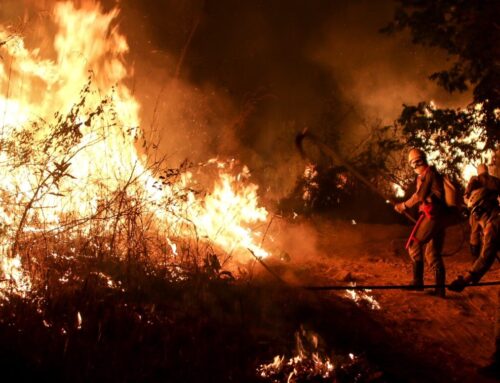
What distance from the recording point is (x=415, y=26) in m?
10.7

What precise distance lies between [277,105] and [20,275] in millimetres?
11143

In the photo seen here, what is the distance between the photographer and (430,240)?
6.66m

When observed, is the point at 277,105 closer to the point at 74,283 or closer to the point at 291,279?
the point at 291,279

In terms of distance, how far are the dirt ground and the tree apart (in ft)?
9.27

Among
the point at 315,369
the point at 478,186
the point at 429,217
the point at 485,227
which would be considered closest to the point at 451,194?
the point at 429,217

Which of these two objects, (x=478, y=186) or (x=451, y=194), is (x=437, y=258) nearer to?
(x=451, y=194)

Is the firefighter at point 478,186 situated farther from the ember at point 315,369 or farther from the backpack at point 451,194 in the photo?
the ember at point 315,369

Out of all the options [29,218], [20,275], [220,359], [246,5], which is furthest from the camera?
[246,5]

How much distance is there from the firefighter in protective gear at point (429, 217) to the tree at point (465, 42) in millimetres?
4960

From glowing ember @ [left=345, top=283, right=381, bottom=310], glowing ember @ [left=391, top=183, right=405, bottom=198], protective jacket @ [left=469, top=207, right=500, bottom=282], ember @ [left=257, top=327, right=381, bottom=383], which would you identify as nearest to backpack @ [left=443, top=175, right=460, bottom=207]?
protective jacket @ [left=469, top=207, right=500, bottom=282]

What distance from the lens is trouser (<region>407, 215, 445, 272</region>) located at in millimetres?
6510

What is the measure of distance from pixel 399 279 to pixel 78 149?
216 inches

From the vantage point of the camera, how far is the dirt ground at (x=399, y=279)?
203 inches

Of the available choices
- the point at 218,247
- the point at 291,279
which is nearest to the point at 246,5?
the point at 218,247
